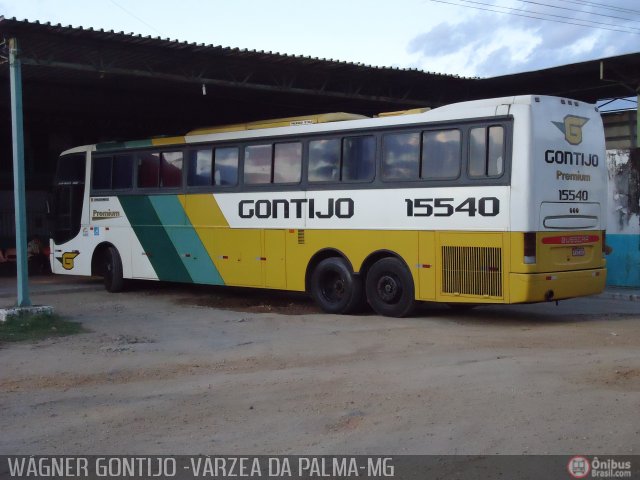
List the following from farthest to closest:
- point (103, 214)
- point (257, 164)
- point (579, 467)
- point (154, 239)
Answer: point (103, 214)
point (154, 239)
point (257, 164)
point (579, 467)

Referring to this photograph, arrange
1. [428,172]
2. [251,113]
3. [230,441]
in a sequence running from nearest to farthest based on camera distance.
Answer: [230,441] → [428,172] → [251,113]

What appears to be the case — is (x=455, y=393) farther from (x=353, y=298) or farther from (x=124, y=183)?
(x=124, y=183)

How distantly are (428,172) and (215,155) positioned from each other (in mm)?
4901

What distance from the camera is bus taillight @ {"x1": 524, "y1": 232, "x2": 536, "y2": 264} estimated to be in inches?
442

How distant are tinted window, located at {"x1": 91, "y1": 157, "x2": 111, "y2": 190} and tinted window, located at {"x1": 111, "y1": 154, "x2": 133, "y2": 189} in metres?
0.21

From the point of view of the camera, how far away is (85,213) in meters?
18.3

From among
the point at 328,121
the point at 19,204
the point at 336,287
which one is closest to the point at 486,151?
the point at 328,121

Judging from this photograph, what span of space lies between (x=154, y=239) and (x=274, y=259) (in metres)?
3.49

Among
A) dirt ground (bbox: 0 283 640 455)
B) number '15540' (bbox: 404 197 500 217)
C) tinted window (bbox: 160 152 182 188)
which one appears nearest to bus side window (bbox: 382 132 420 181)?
number '15540' (bbox: 404 197 500 217)

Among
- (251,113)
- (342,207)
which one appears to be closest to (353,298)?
(342,207)

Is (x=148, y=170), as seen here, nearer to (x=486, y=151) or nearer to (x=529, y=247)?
(x=486, y=151)

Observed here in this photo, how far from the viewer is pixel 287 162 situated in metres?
14.4

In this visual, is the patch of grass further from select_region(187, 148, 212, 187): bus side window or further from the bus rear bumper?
the bus rear bumper

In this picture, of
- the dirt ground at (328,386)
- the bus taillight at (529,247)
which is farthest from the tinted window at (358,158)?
the bus taillight at (529,247)
